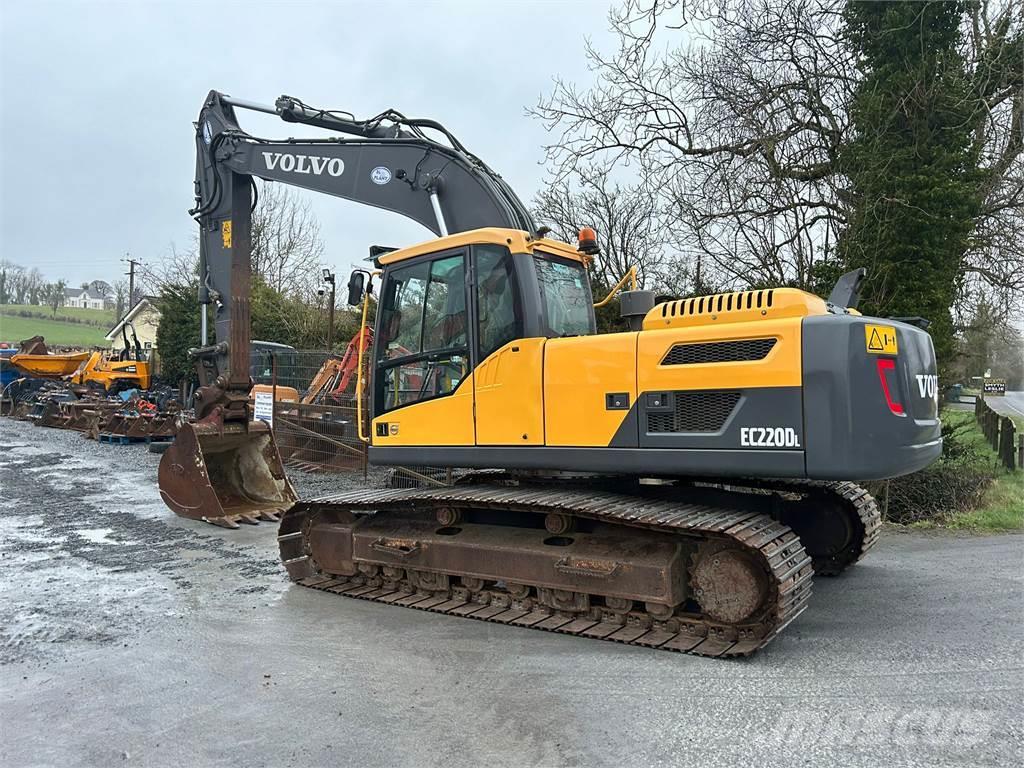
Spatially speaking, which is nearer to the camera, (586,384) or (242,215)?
(586,384)

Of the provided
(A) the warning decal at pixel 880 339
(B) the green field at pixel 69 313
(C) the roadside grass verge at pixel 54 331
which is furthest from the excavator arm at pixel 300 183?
(B) the green field at pixel 69 313

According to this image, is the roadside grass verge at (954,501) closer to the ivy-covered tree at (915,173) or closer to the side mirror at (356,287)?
the ivy-covered tree at (915,173)

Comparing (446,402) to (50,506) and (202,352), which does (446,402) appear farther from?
(50,506)

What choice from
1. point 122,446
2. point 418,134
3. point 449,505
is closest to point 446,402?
point 449,505

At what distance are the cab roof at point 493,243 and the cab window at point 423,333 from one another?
91 millimetres

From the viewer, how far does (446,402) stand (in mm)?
5273

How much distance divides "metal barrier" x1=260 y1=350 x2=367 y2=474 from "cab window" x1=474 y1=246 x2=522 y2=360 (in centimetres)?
661

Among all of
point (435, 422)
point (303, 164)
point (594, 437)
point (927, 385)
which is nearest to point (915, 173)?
point (927, 385)

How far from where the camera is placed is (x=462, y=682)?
156 inches

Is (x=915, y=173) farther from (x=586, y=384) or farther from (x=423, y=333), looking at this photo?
(x=423, y=333)

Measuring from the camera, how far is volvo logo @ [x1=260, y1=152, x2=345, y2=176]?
7320 mm

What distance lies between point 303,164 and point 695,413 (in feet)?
16.8

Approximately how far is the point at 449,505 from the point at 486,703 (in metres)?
1.88

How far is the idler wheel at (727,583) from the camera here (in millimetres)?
4277
